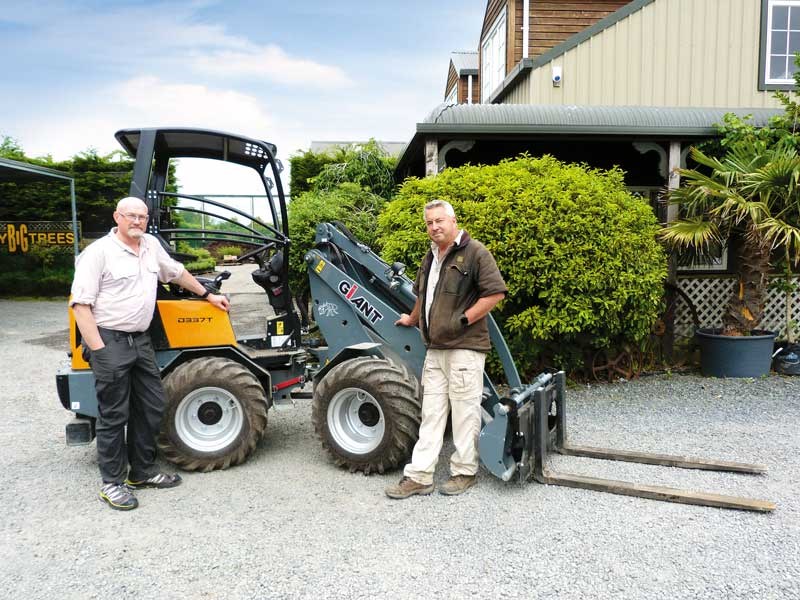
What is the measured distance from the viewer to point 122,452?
14.0ft

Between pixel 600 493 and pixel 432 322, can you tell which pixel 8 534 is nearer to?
pixel 432 322

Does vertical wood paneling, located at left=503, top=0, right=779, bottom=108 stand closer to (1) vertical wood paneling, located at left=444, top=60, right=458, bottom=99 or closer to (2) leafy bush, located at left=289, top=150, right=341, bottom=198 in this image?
(2) leafy bush, located at left=289, top=150, right=341, bottom=198

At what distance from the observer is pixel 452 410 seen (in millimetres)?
4336

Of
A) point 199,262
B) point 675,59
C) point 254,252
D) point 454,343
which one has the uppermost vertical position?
point 675,59

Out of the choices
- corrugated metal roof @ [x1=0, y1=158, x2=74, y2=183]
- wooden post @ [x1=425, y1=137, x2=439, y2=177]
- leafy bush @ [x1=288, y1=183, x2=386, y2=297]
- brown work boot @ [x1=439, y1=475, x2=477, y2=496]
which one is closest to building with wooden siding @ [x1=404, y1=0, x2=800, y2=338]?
leafy bush @ [x1=288, y1=183, x2=386, y2=297]

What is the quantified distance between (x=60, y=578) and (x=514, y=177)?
17.9 feet

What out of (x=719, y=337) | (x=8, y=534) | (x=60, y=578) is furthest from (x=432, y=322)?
(x=719, y=337)

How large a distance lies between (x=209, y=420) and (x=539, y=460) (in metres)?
2.35

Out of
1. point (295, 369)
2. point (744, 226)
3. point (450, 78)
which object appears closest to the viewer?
point (295, 369)

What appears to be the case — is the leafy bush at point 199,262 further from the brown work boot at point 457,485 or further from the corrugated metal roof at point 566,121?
the brown work boot at point 457,485

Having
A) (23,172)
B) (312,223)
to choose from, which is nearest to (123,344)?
(312,223)

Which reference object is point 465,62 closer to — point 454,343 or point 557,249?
point 557,249

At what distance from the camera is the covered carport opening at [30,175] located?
13.6 m

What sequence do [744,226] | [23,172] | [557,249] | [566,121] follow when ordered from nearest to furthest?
[557,249] < [744,226] < [566,121] < [23,172]
